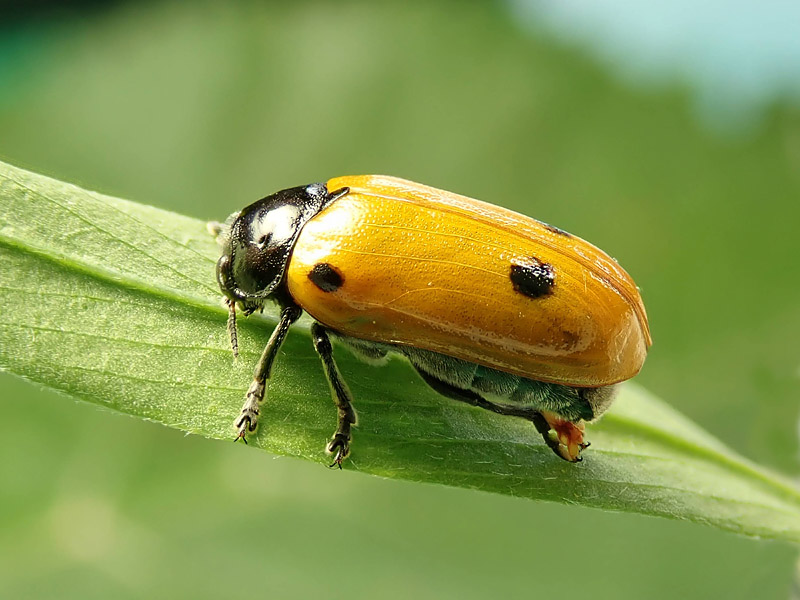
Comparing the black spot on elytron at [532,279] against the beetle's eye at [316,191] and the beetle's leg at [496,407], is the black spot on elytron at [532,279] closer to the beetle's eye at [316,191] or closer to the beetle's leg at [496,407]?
the beetle's leg at [496,407]

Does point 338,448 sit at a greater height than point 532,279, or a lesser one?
lesser

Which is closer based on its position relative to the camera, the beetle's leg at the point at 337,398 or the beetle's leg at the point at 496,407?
the beetle's leg at the point at 337,398

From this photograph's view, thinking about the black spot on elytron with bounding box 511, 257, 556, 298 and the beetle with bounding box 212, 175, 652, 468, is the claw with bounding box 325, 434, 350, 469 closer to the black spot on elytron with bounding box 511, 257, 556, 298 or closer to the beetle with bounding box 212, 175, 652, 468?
the beetle with bounding box 212, 175, 652, 468

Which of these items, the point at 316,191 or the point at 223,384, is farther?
the point at 316,191

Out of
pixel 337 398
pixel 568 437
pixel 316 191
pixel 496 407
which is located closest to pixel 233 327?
pixel 337 398

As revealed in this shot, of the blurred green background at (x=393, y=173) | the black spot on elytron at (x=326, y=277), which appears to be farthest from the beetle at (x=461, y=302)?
the blurred green background at (x=393, y=173)

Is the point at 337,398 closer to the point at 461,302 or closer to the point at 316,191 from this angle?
the point at 461,302

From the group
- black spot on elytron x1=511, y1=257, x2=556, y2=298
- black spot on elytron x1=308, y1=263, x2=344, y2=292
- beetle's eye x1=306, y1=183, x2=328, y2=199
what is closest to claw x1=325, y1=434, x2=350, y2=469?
black spot on elytron x1=308, y1=263, x2=344, y2=292

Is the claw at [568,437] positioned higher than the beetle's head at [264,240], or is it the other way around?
the beetle's head at [264,240]
